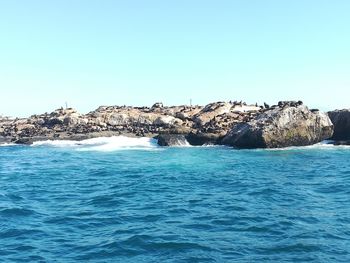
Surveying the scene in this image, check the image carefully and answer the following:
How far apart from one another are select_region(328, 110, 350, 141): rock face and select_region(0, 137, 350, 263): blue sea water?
64.2ft

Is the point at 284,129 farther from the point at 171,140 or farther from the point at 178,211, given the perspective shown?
the point at 178,211

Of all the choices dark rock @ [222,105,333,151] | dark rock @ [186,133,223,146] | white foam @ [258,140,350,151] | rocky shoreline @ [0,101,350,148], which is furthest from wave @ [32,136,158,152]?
white foam @ [258,140,350,151]

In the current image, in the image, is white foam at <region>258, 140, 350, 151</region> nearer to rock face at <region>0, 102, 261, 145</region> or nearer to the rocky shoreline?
the rocky shoreline

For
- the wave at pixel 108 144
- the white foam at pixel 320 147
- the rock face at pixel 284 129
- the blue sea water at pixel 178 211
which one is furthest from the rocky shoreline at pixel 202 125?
the blue sea water at pixel 178 211

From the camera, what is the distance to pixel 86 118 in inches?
3403

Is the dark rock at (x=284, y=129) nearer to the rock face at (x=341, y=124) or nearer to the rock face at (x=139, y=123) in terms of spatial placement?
the rock face at (x=341, y=124)

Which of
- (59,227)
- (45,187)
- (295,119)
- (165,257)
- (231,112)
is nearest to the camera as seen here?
(165,257)

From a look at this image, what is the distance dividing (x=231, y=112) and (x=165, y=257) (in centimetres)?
6449

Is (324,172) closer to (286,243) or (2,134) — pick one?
(286,243)

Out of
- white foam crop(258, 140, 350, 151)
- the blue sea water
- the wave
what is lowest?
the blue sea water

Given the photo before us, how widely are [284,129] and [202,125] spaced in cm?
1926

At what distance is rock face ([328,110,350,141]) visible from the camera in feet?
201

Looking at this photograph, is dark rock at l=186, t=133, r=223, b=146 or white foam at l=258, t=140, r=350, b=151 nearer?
white foam at l=258, t=140, r=350, b=151

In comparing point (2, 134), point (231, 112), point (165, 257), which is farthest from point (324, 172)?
point (2, 134)
